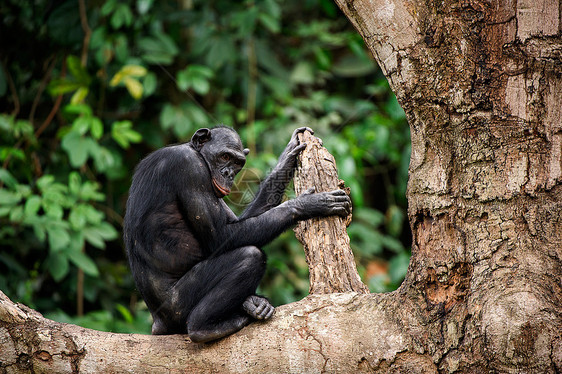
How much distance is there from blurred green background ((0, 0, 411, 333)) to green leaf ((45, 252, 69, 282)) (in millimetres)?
13

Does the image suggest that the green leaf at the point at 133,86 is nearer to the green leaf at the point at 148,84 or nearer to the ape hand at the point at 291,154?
the green leaf at the point at 148,84

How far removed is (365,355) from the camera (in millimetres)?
2631

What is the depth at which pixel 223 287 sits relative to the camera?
327cm

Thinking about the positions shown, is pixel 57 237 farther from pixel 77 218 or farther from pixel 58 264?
pixel 58 264

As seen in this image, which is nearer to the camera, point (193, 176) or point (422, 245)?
point (422, 245)

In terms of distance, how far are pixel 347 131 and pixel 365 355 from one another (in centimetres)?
466

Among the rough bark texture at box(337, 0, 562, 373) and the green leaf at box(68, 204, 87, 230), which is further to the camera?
the green leaf at box(68, 204, 87, 230)

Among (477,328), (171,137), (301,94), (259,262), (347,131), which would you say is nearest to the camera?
(477,328)

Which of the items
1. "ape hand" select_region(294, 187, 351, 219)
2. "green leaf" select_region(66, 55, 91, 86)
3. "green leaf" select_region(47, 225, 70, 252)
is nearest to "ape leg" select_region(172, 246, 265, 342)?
"ape hand" select_region(294, 187, 351, 219)

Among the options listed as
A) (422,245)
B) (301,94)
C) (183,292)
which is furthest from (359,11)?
(301,94)

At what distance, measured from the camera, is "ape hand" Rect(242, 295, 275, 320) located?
3.01m

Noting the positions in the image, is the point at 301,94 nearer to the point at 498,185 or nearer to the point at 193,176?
the point at 193,176

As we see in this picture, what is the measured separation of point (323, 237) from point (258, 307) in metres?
0.69

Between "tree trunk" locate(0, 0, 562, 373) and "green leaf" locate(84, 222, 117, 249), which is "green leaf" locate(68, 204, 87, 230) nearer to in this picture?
"green leaf" locate(84, 222, 117, 249)
